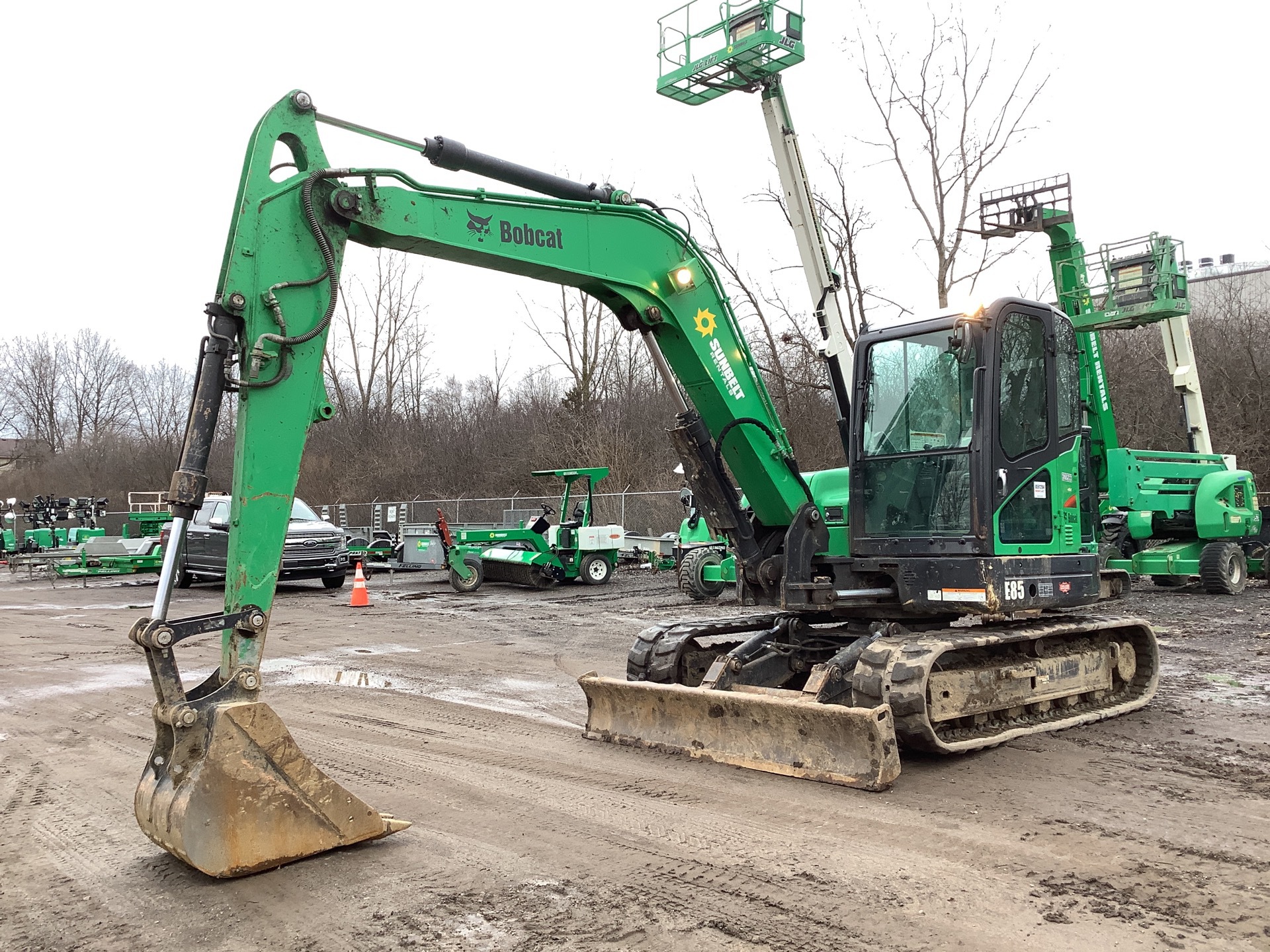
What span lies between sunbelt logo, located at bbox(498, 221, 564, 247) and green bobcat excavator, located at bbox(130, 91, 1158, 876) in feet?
0.04

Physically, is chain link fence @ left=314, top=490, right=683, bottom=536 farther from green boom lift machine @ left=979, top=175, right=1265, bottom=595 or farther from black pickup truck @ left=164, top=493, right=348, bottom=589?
green boom lift machine @ left=979, top=175, right=1265, bottom=595

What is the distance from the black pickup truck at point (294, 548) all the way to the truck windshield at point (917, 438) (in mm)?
14182

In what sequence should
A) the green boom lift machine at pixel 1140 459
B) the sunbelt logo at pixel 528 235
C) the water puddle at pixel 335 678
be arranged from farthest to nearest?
the green boom lift machine at pixel 1140 459 < the water puddle at pixel 335 678 < the sunbelt logo at pixel 528 235

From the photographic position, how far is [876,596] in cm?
660

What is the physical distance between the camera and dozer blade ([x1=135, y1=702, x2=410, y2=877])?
4051 millimetres

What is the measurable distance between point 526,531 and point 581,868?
14.7m

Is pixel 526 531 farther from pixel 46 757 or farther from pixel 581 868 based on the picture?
pixel 581 868

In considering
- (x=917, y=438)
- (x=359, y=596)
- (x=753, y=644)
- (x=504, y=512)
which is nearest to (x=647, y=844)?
(x=753, y=644)

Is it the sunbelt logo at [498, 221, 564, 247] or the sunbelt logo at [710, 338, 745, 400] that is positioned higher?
the sunbelt logo at [498, 221, 564, 247]

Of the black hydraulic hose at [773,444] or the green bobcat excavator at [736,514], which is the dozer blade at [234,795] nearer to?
the green bobcat excavator at [736,514]

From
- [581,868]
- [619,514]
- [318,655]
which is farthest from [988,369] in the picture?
[619,514]

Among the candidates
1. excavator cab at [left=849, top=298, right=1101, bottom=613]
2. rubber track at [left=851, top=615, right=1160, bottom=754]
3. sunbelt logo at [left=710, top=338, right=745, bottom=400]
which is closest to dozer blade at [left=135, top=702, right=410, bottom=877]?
rubber track at [left=851, top=615, right=1160, bottom=754]

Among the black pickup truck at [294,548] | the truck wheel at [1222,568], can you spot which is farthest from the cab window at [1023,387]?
the black pickup truck at [294,548]

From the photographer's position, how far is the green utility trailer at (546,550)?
61.5 ft
